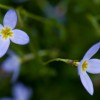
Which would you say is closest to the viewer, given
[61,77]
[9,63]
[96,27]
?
[96,27]

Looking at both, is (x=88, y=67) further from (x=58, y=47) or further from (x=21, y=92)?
(x=21, y=92)

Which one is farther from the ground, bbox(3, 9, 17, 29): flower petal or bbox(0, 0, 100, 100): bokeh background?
bbox(0, 0, 100, 100): bokeh background

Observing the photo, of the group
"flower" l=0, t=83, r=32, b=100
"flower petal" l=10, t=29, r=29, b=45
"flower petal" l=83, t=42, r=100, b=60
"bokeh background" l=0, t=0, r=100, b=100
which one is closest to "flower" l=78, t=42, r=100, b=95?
"flower petal" l=83, t=42, r=100, b=60

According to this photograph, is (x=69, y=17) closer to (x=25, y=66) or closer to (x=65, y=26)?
(x=65, y=26)

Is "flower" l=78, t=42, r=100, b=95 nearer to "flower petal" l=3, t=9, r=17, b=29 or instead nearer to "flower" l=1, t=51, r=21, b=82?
"flower petal" l=3, t=9, r=17, b=29

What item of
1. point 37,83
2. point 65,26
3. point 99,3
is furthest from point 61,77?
point 99,3
